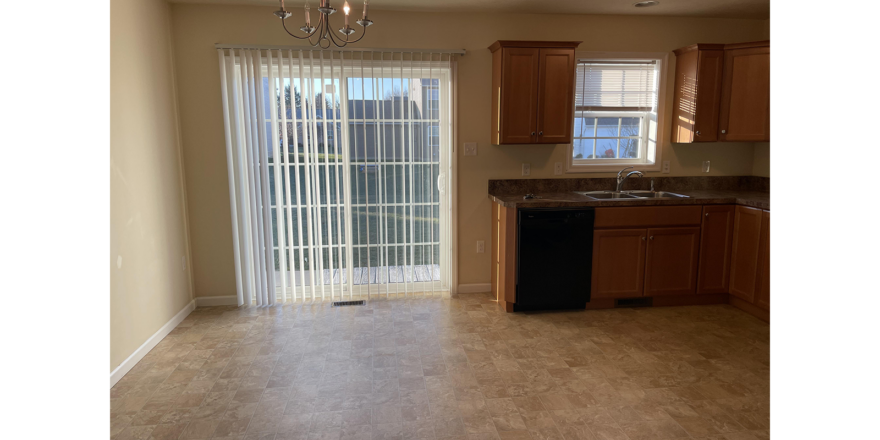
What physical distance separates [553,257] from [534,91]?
130cm

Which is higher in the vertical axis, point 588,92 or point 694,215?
point 588,92

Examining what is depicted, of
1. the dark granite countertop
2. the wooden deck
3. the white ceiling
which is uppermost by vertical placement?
the white ceiling

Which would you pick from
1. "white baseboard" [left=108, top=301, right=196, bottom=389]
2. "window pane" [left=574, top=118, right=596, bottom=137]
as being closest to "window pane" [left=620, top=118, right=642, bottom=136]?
"window pane" [left=574, top=118, right=596, bottom=137]

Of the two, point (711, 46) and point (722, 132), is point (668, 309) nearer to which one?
point (722, 132)

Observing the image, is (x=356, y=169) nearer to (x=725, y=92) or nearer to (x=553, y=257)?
(x=553, y=257)

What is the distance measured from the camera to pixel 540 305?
3945 millimetres

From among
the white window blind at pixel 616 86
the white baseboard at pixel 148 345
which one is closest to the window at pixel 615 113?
the white window blind at pixel 616 86

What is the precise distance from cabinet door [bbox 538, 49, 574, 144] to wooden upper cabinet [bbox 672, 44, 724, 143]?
1.01 m

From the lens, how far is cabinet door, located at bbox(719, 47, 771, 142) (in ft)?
12.9

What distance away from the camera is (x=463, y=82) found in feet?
13.7

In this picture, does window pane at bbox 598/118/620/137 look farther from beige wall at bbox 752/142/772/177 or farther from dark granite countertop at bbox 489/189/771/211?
beige wall at bbox 752/142/772/177

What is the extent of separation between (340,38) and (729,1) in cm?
295

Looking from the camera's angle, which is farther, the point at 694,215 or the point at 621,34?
the point at 621,34
